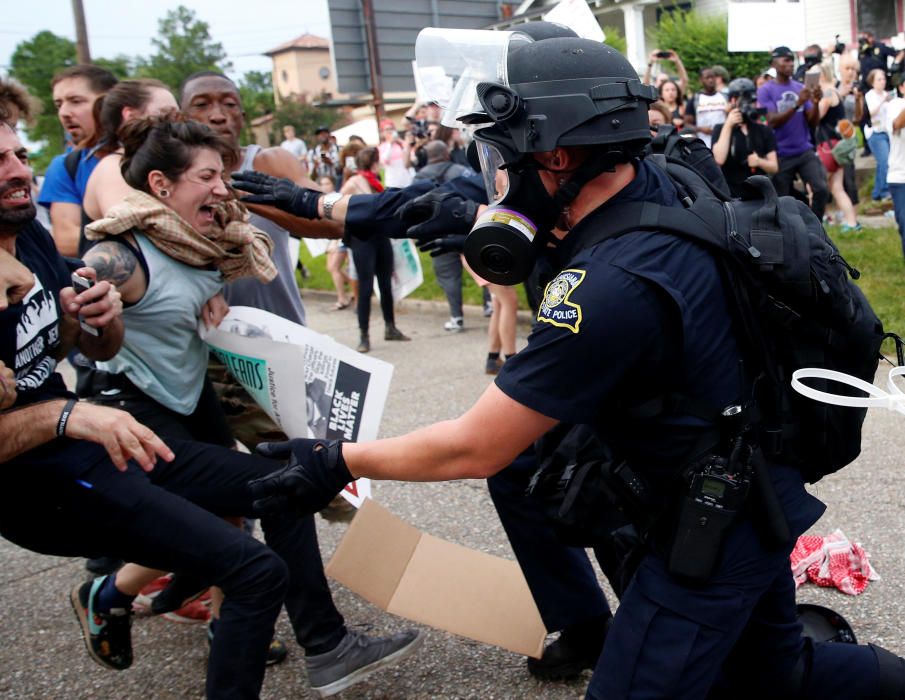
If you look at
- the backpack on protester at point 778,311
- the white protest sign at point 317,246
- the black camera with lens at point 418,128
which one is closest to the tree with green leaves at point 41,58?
the black camera with lens at point 418,128

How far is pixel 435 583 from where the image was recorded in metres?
3.13

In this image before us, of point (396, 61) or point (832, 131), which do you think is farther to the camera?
point (396, 61)

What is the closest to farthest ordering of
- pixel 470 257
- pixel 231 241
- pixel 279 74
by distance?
pixel 470 257, pixel 231 241, pixel 279 74

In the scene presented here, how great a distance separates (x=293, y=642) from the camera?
132 inches

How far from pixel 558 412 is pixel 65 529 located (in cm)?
149

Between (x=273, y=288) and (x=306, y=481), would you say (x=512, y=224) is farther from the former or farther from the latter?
(x=273, y=288)

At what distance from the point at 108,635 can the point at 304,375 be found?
1.06 metres

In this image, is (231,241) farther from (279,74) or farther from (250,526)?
(279,74)

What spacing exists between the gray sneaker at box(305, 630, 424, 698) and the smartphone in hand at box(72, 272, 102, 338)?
1190 mm

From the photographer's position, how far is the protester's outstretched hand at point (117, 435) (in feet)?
7.73

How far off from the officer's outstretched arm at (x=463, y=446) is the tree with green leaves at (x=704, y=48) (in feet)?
76.1

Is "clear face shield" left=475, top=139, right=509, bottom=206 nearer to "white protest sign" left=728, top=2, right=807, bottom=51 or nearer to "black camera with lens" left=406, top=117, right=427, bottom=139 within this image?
"white protest sign" left=728, top=2, right=807, bottom=51

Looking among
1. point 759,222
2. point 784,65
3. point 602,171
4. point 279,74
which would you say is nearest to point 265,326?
point 602,171

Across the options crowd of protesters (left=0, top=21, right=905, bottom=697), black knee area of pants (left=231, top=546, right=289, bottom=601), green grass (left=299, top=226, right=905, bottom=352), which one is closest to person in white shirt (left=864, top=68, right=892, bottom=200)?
green grass (left=299, top=226, right=905, bottom=352)
